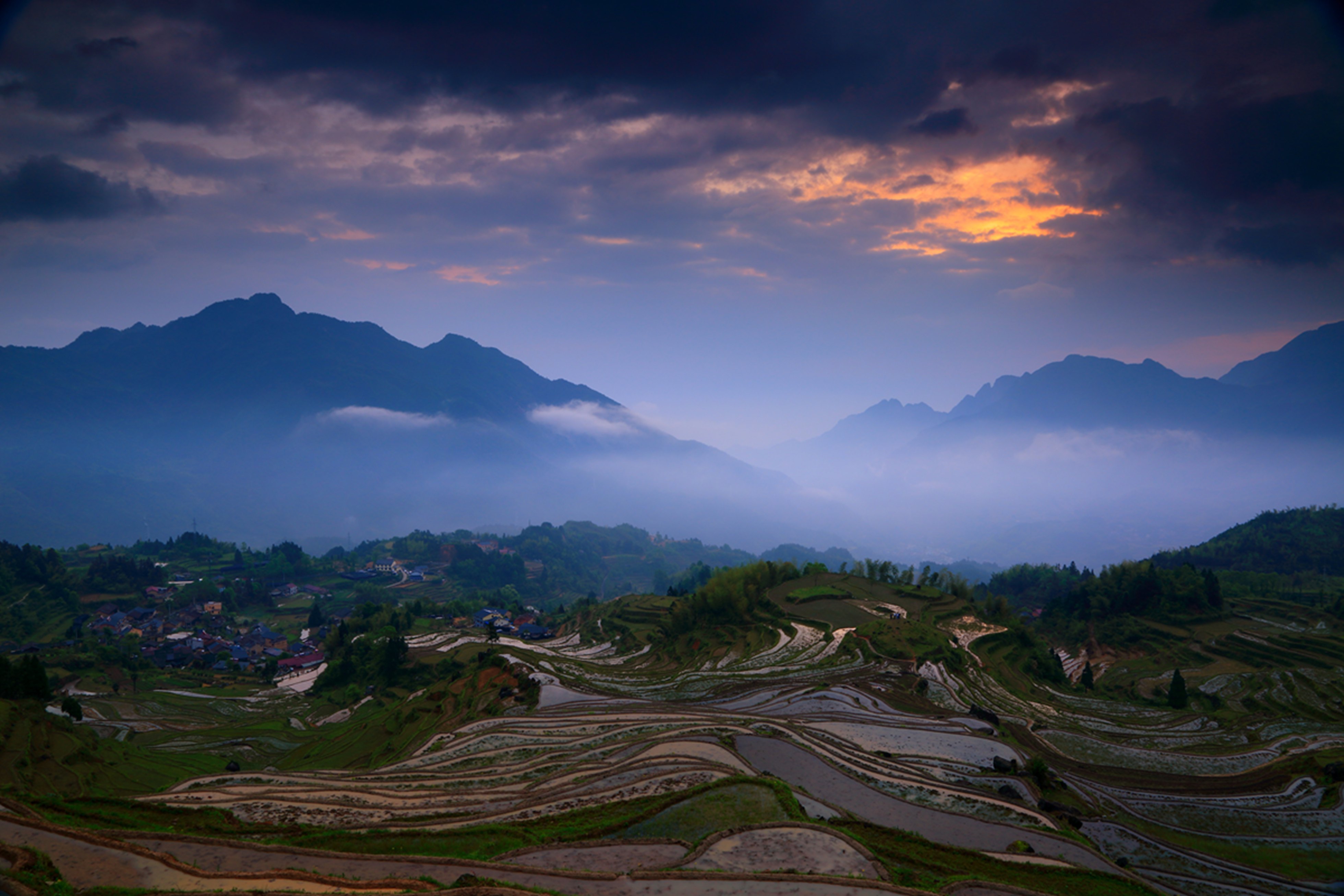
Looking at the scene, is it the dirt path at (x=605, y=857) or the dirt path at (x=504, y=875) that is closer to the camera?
the dirt path at (x=504, y=875)

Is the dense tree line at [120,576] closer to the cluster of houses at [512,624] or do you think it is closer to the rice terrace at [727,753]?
the rice terrace at [727,753]

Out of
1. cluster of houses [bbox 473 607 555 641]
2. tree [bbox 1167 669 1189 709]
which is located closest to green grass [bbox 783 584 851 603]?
tree [bbox 1167 669 1189 709]

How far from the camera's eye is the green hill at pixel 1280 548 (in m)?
114

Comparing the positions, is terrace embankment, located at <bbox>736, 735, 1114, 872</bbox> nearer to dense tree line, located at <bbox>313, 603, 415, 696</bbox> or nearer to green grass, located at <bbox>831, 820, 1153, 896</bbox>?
green grass, located at <bbox>831, 820, 1153, 896</bbox>

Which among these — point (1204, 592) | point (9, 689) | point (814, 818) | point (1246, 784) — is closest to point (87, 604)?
point (9, 689)

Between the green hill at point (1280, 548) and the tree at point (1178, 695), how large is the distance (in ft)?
275

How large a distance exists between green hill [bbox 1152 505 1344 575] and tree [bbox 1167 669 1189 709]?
83723mm

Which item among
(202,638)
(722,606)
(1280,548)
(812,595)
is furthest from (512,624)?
(1280,548)

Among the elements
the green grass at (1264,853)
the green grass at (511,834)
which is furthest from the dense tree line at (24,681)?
the green grass at (1264,853)

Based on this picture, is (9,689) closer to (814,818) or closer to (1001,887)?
(814,818)

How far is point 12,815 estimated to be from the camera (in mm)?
17031

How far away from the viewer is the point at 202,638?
84.1 metres

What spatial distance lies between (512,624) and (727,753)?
76.4 m

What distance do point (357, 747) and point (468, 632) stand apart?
35.2m
